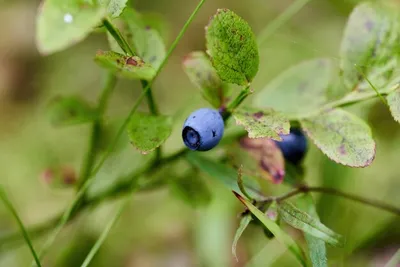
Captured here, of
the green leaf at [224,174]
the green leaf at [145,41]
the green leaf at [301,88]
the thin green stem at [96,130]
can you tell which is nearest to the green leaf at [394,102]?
the green leaf at [301,88]

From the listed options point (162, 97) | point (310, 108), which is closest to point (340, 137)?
point (310, 108)

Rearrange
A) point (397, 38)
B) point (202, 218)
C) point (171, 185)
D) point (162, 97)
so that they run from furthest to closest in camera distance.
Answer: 1. point (162, 97)
2. point (202, 218)
3. point (171, 185)
4. point (397, 38)

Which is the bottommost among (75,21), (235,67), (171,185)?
(171,185)

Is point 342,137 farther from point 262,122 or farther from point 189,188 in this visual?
point 189,188

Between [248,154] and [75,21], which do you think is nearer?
[75,21]

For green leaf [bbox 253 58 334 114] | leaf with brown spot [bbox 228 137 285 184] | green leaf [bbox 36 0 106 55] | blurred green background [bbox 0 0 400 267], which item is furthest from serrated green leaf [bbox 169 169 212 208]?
green leaf [bbox 36 0 106 55]

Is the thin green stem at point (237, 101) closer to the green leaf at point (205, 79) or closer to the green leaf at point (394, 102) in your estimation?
the green leaf at point (205, 79)

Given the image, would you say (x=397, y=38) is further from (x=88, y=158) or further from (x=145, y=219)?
(x=145, y=219)
